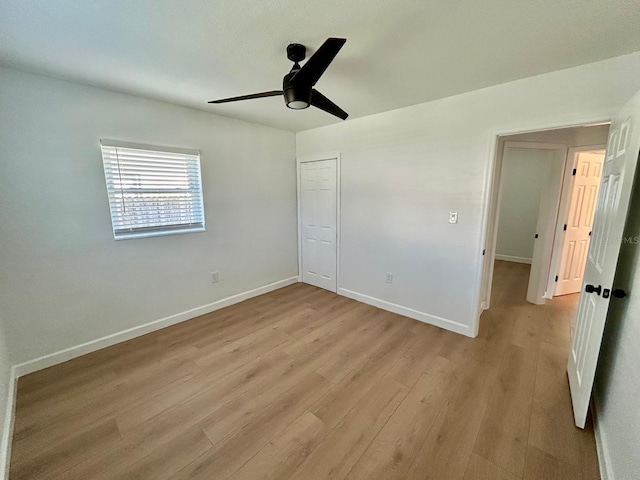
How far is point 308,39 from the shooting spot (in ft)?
5.21

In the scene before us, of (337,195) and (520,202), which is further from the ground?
(337,195)

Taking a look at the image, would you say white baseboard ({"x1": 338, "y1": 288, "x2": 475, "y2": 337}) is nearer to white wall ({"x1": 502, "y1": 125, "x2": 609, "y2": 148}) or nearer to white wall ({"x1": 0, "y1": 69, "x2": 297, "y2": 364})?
white wall ({"x1": 0, "y1": 69, "x2": 297, "y2": 364})

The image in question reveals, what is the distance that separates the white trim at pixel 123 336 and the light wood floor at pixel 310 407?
9cm

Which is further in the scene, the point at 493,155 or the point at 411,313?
the point at 411,313

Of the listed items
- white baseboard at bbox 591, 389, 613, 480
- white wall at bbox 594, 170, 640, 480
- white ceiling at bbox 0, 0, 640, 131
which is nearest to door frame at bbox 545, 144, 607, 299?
white ceiling at bbox 0, 0, 640, 131

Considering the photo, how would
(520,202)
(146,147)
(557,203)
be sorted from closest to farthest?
(146,147) → (557,203) → (520,202)

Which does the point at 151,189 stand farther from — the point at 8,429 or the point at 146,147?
the point at 8,429

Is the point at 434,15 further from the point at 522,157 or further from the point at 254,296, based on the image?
the point at 522,157

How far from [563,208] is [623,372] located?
2655mm

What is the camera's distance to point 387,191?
3105 millimetres

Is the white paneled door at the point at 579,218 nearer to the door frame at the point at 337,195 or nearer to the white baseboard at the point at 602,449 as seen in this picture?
the white baseboard at the point at 602,449

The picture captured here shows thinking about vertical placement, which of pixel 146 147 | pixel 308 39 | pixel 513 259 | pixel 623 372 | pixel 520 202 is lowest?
pixel 513 259

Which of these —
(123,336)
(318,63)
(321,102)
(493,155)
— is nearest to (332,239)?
(493,155)

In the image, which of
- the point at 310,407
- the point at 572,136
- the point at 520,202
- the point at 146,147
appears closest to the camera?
the point at 310,407
